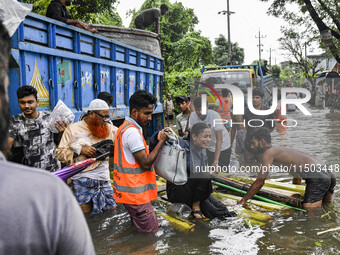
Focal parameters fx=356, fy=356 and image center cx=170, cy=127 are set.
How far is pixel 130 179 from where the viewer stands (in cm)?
335

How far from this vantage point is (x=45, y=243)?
0.77m

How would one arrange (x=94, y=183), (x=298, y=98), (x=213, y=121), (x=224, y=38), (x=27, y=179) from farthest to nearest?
(x=224, y=38)
(x=213, y=121)
(x=298, y=98)
(x=94, y=183)
(x=27, y=179)

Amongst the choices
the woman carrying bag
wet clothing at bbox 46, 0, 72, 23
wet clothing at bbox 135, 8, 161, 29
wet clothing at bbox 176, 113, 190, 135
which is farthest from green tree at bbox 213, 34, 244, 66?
the woman carrying bag

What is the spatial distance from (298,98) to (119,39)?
18.6 feet

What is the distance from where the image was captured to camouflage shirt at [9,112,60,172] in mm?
3826

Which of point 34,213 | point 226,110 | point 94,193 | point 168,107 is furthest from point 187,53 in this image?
point 34,213

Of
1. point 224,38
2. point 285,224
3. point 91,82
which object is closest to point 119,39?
point 91,82

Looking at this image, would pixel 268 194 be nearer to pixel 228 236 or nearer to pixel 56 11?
pixel 228 236

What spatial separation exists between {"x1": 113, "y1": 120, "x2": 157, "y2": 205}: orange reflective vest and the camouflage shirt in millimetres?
1048

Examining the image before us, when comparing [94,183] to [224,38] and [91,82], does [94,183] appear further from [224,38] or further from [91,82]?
[224,38]

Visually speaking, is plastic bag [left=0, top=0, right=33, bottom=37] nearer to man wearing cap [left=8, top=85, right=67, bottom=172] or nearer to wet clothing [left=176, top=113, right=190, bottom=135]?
man wearing cap [left=8, top=85, right=67, bottom=172]

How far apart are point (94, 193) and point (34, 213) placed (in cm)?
374

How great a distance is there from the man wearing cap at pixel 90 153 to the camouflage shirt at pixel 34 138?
0.18 metres

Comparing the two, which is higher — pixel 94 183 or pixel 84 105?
pixel 84 105
